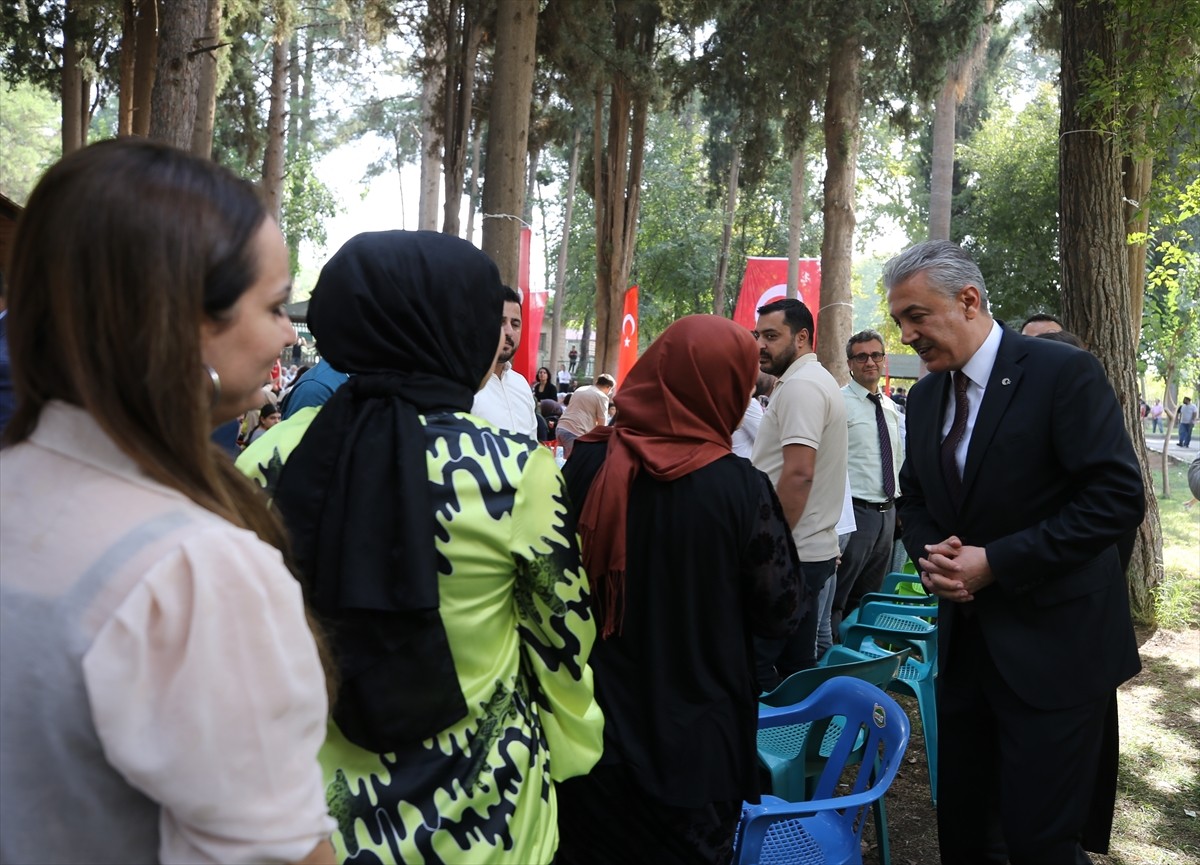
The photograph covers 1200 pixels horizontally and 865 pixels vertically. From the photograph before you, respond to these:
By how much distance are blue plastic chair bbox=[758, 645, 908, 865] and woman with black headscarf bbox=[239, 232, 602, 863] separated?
5.20 ft

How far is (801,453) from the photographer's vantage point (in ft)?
14.5

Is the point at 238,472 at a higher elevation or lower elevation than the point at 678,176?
lower

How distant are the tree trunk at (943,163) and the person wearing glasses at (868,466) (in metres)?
11.8

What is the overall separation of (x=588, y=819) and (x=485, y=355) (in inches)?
50.9

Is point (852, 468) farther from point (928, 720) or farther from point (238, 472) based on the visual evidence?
point (238, 472)

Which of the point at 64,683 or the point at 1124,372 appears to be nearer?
the point at 64,683

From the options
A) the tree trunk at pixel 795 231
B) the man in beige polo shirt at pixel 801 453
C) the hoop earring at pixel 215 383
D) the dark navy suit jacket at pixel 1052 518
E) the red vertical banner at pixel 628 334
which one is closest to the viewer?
the hoop earring at pixel 215 383

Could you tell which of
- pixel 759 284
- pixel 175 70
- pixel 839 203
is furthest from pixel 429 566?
pixel 759 284

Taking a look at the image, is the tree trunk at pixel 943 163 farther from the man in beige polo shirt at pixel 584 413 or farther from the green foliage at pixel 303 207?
the green foliage at pixel 303 207

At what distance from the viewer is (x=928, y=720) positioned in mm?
4246

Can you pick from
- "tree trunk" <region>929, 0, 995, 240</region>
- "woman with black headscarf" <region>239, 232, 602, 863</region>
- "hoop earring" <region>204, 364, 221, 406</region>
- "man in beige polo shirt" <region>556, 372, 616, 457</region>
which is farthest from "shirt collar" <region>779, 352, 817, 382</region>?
"tree trunk" <region>929, 0, 995, 240</region>

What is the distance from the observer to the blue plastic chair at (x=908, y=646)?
4250mm

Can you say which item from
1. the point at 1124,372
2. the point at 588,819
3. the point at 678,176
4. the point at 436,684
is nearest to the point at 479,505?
the point at 436,684

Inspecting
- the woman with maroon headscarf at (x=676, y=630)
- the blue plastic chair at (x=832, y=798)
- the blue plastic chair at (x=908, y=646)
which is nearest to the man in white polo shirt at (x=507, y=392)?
the woman with maroon headscarf at (x=676, y=630)
